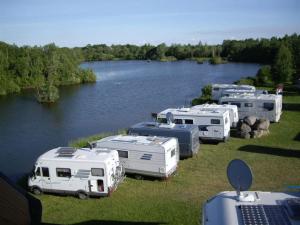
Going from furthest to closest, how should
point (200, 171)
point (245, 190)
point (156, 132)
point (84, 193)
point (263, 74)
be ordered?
point (263, 74) → point (156, 132) → point (200, 171) → point (84, 193) → point (245, 190)

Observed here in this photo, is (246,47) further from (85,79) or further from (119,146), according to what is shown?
(119,146)

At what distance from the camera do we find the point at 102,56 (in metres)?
163

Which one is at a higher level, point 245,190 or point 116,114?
point 245,190

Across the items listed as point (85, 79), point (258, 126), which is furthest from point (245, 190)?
point (85, 79)

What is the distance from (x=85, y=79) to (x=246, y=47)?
62.5 meters

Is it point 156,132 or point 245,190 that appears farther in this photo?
point 156,132

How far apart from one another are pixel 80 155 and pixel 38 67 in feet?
188

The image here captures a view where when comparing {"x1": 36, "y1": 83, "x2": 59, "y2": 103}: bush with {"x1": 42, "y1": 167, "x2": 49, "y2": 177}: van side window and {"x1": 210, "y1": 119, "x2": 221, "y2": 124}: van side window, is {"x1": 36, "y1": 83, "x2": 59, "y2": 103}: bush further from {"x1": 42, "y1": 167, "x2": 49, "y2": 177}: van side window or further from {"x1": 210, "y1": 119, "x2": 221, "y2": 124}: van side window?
{"x1": 42, "y1": 167, "x2": 49, "y2": 177}: van side window

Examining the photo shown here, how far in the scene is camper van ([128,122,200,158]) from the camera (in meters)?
17.4

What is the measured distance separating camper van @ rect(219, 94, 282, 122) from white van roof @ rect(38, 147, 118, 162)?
43.0ft

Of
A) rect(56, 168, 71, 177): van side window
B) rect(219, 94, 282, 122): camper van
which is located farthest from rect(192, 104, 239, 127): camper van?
rect(56, 168, 71, 177): van side window

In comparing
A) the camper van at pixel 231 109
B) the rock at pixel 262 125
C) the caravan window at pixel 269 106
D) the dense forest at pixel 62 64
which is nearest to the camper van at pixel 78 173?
the camper van at pixel 231 109

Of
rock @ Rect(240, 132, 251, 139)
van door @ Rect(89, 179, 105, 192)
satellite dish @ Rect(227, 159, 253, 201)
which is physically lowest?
rock @ Rect(240, 132, 251, 139)

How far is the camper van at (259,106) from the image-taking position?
2438cm
